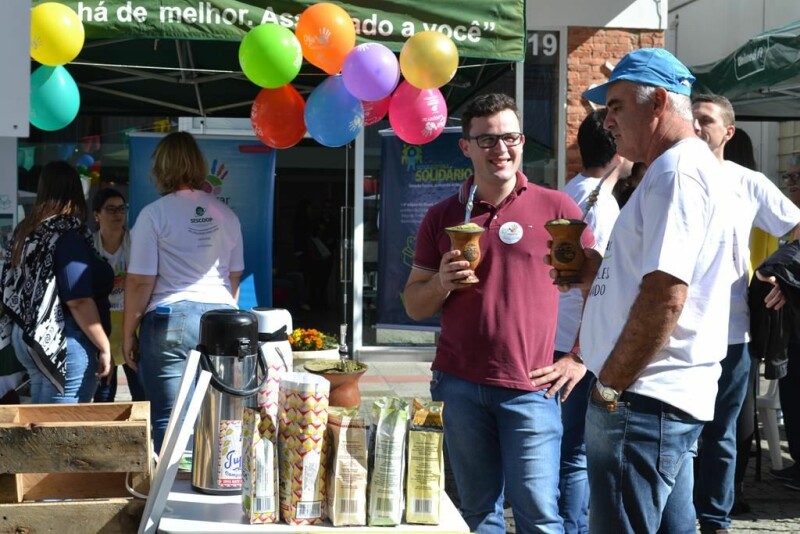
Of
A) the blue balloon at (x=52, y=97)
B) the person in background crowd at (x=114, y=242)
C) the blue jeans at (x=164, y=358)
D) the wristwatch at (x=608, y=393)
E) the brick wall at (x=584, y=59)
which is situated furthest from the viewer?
the brick wall at (x=584, y=59)

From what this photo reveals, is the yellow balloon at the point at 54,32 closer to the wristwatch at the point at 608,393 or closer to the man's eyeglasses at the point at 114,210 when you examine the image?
the man's eyeglasses at the point at 114,210

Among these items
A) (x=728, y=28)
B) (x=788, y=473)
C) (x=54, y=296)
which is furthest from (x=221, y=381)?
(x=728, y=28)

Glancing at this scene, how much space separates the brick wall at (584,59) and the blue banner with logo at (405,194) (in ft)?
3.93

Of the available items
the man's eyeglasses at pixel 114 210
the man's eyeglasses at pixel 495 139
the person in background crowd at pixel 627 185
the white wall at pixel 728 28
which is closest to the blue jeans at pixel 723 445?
the person in background crowd at pixel 627 185

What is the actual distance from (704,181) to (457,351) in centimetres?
115

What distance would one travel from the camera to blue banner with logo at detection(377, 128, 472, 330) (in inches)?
367

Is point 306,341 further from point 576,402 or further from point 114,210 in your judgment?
point 576,402

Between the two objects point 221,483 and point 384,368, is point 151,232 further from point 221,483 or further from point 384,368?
point 384,368

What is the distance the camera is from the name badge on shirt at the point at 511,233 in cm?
327

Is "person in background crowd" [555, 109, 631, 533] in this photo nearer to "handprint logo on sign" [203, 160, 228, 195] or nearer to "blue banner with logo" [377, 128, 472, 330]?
"handprint logo on sign" [203, 160, 228, 195]

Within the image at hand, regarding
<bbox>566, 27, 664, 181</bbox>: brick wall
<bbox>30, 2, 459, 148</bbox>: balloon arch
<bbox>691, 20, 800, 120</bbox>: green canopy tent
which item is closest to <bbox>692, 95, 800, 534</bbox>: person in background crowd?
<bbox>30, 2, 459, 148</bbox>: balloon arch

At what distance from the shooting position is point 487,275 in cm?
326

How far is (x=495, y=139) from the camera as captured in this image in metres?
3.30

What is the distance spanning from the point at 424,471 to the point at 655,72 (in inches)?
49.9
